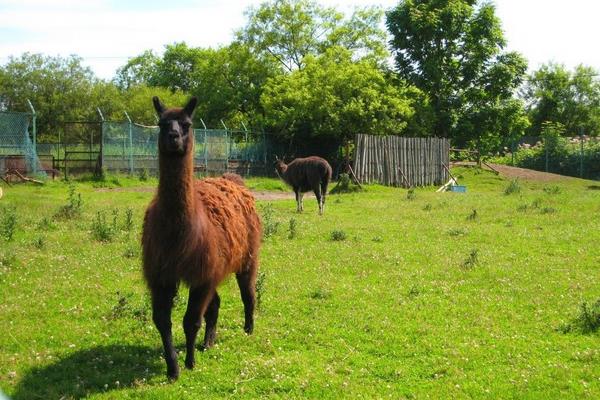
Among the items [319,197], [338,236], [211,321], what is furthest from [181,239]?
[319,197]

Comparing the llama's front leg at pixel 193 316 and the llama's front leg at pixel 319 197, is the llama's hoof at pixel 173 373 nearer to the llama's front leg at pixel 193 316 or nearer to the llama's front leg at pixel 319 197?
the llama's front leg at pixel 193 316

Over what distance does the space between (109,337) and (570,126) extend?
7116cm

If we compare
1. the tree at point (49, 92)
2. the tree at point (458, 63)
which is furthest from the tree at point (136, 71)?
the tree at point (458, 63)

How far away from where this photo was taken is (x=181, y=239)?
607 cm

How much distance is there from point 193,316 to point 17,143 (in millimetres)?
23088

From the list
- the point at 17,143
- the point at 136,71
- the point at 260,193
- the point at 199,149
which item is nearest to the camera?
the point at 17,143

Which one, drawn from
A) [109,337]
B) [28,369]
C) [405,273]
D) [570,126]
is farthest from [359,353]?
[570,126]

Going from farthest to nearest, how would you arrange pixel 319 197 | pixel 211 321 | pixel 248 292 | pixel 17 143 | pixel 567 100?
1. pixel 567 100
2. pixel 17 143
3. pixel 319 197
4. pixel 248 292
5. pixel 211 321

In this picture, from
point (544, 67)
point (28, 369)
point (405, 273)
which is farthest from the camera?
point (544, 67)

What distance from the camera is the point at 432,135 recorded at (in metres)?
43.2

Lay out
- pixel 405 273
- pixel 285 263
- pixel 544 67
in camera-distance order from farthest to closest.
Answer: pixel 544 67
pixel 285 263
pixel 405 273

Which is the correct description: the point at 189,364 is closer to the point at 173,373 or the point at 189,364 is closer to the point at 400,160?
the point at 173,373

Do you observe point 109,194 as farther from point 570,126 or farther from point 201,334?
point 570,126

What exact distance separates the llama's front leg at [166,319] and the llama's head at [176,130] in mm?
1329
